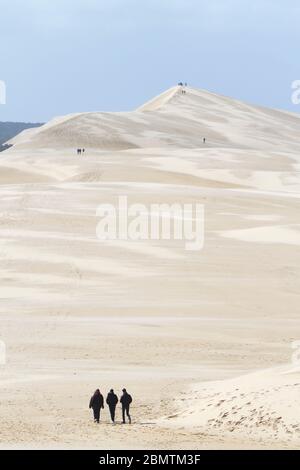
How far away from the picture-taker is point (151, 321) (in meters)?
27.0

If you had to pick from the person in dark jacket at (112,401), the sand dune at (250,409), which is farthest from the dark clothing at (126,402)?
the sand dune at (250,409)

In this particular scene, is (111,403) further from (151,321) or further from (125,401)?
(151,321)

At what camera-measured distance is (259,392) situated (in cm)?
1817

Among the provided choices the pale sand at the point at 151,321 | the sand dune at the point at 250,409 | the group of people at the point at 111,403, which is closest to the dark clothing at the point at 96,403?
the group of people at the point at 111,403

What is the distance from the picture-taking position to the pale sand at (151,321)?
1761 cm

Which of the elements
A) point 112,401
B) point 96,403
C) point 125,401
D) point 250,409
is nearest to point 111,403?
point 112,401

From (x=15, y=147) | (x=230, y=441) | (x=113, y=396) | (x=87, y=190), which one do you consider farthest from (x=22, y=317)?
(x=15, y=147)

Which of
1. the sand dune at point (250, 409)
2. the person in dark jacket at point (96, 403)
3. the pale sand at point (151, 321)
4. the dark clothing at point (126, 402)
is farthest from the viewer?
the dark clothing at point (126, 402)

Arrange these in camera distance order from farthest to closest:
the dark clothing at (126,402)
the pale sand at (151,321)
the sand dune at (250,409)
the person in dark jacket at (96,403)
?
the dark clothing at (126,402), the person in dark jacket at (96,403), the pale sand at (151,321), the sand dune at (250,409)

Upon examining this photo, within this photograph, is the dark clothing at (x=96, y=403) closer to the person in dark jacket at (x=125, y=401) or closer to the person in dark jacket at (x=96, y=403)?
the person in dark jacket at (x=96, y=403)

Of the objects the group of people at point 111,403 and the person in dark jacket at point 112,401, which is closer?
the group of people at point 111,403

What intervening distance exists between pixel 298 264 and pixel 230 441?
65.5ft

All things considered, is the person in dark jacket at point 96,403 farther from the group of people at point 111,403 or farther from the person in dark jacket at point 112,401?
the person in dark jacket at point 112,401

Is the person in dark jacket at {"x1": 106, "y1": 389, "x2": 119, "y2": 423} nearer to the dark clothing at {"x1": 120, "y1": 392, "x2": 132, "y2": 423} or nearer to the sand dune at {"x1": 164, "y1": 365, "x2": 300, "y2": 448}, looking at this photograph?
the dark clothing at {"x1": 120, "y1": 392, "x2": 132, "y2": 423}
